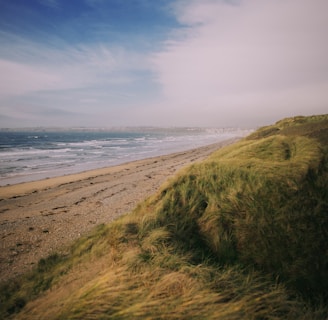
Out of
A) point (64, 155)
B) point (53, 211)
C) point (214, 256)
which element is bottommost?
point (53, 211)

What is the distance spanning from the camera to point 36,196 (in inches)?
500

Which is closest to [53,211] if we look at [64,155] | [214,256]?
[214,256]

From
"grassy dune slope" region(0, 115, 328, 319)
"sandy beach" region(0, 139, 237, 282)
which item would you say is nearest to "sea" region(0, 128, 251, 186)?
"sandy beach" region(0, 139, 237, 282)

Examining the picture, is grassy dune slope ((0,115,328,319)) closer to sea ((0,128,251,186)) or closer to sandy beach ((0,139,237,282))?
sandy beach ((0,139,237,282))

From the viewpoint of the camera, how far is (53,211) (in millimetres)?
9711

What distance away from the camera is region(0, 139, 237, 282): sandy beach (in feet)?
19.6

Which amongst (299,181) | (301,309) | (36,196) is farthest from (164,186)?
(36,196)

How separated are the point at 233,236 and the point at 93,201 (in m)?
8.88

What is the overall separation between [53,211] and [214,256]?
8752 millimetres

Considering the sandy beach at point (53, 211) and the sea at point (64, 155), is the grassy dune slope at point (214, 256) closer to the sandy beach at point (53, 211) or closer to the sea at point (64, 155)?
the sandy beach at point (53, 211)

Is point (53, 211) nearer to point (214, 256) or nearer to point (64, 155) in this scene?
point (214, 256)

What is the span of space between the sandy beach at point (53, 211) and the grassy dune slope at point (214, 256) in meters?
1.96

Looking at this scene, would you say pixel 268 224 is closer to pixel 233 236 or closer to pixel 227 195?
pixel 233 236

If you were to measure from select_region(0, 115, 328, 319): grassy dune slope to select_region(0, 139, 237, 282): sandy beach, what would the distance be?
196 cm
